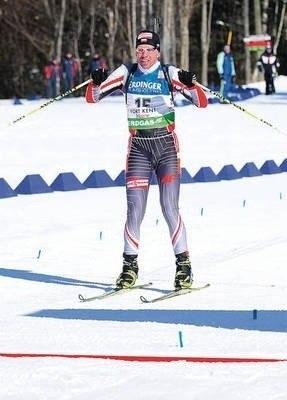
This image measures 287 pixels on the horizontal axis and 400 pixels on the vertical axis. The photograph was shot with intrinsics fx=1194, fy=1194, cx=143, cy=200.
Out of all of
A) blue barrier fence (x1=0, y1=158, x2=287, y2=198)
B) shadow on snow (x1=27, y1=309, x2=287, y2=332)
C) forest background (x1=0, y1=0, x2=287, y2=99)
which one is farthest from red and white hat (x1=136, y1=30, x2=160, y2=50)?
forest background (x1=0, y1=0, x2=287, y2=99)

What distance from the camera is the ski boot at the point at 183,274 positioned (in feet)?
24.5

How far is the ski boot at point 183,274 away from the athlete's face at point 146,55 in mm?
1225

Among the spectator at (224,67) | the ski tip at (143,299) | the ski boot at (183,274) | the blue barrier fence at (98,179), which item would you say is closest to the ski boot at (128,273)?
the ski boot at (183,274)

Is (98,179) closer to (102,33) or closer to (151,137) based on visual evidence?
(151,137)

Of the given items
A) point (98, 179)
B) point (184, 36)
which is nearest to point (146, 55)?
point (98, 179)

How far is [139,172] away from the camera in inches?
297

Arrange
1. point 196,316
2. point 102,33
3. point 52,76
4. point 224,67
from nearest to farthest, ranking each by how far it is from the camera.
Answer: point 196,316
point 224,67
point 52,76
point 102,33

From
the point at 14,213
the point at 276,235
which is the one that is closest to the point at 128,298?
the point at 276,235

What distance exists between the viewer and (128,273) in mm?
7570

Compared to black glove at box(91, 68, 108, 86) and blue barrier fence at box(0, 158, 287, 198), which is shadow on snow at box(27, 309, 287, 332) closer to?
black glove at box(91, 68, 108, 86)

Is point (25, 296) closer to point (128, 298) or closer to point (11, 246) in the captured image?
point (128, 298)

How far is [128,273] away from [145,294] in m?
0.25

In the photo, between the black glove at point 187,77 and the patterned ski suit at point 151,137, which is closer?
the black glove at point 187,77

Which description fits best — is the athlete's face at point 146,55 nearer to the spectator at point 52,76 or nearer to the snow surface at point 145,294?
the snow surface at point 145,294
